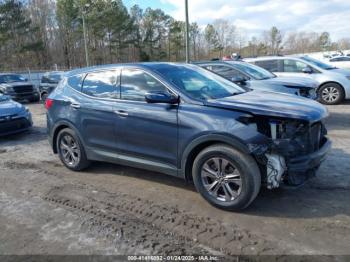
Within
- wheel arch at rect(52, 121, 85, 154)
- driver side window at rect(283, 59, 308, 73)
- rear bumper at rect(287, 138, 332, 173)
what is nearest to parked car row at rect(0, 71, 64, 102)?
driver side window at rect(283, 59, 308, 73)

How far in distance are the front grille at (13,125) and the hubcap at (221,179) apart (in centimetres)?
619

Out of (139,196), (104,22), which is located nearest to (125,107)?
(139,196)

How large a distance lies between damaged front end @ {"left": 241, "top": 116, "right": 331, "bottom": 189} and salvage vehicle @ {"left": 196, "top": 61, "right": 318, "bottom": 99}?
368 cm

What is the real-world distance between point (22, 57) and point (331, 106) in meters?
50.1

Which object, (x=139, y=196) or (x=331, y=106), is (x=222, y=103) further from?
(x=331, y=106)

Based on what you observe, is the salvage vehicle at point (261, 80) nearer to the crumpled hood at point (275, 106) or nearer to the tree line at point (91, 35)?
the crumpled hood at point (275, 106)

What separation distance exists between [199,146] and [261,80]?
520cm

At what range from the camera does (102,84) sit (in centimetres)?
511

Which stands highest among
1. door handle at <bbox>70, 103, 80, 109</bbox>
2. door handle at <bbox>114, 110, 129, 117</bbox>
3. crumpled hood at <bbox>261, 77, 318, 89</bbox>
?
crumpled hood at <bbox>261, 77, 318, 89</bbox>

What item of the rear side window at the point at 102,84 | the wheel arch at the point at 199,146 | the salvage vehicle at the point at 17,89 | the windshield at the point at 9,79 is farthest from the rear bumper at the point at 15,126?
the windshield at the point at 9,79

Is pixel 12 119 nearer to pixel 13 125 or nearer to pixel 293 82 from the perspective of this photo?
pixel 13 125

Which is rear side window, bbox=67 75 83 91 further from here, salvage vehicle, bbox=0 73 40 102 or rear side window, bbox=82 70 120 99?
salvage vehicle, bbox=0 73 40 102

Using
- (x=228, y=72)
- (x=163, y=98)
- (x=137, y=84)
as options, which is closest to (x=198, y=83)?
(x=163, y=98)

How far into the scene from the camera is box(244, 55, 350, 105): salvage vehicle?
37.0ft
